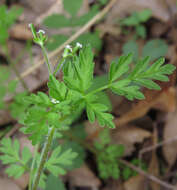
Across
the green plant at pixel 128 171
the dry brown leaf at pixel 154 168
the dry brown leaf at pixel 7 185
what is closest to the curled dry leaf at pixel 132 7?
the dry brown leaf at pixel 154 168

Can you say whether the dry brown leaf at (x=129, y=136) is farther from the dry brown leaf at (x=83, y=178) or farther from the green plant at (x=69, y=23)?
the green plant at (x=69, y=23)

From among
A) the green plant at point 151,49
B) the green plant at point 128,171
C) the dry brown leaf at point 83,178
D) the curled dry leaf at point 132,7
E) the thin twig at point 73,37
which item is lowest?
the green plant at point 128,171

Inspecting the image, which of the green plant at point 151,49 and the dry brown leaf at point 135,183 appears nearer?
the dry brown leaf at point 135,183

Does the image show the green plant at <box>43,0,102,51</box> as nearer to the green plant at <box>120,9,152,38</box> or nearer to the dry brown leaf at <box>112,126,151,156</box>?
the green plant at <box>120,9,152,38</box>

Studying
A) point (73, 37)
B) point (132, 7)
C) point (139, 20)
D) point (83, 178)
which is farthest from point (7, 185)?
point (132, 7)

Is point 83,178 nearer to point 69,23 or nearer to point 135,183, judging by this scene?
point 135,183
